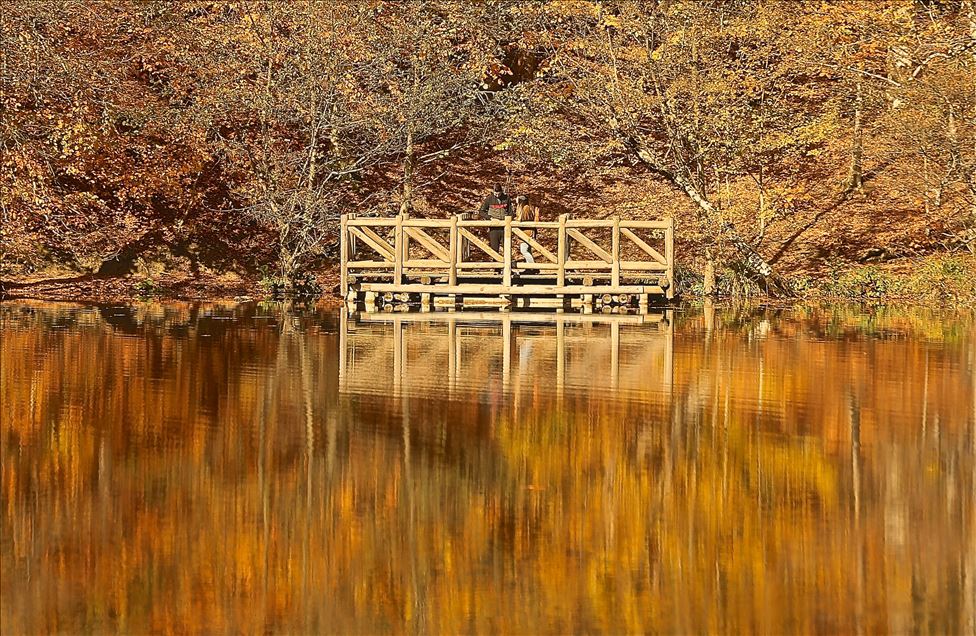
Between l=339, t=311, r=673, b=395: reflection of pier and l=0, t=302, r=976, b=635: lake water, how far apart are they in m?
0.11

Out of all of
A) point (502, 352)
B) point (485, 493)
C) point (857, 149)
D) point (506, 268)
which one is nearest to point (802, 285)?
point (857, 149)

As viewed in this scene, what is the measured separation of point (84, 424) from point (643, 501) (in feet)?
17.8

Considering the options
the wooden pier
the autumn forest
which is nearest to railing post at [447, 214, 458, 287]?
the wooden pier

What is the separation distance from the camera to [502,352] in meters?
21.0

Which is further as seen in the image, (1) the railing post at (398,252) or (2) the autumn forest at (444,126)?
(2) the autumn forest at (444,126)

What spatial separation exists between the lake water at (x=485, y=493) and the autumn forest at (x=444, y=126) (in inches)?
515

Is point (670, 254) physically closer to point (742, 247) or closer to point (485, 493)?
point (742, 247)

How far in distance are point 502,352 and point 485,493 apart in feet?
33.1

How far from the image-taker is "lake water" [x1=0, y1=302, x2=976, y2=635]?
807cm

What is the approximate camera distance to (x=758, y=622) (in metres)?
7.75

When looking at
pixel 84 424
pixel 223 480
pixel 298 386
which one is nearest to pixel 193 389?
pixel 298 386

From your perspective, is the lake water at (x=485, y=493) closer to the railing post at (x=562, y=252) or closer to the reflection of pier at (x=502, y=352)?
the reflection of pier at (x=502, y=352)

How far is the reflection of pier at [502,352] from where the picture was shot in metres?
17.3

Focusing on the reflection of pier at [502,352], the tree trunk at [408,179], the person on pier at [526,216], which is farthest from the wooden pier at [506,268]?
the tree trunk at [408,179]
